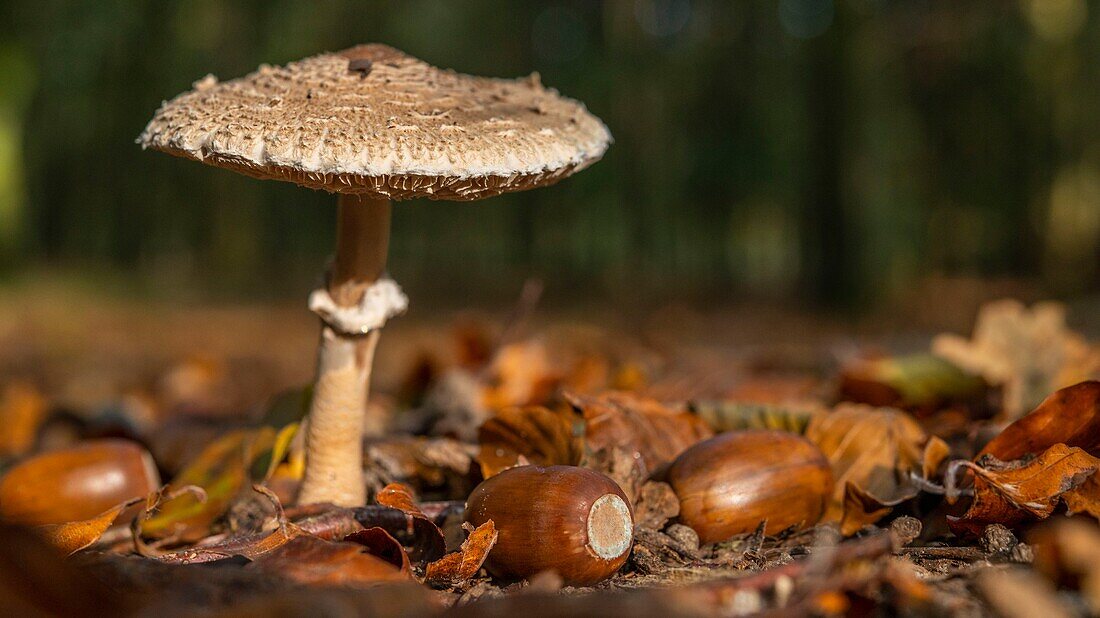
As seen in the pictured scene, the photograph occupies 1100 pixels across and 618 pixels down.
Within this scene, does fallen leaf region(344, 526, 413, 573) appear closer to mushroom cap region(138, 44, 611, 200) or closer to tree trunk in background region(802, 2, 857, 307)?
mushroom cap region(138, 44, 611, 200)

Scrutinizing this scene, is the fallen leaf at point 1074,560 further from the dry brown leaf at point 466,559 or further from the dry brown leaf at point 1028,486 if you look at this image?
the dry brown leaf at point 466,559

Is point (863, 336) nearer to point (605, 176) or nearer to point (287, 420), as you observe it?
point (605, 176)

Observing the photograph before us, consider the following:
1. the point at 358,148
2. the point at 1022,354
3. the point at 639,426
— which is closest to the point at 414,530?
the point at 639,426

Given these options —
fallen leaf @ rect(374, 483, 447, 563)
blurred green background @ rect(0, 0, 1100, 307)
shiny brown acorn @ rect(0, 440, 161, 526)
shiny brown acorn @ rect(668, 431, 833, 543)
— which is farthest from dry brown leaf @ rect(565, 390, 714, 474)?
blurred green background @ rect(0, 0, 1100, 307)

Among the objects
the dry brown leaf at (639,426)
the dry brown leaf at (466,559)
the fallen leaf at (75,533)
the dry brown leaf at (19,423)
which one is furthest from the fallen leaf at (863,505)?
the dry brown leaf at (19,423)

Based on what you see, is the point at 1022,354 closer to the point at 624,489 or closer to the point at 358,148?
the point at 624,489

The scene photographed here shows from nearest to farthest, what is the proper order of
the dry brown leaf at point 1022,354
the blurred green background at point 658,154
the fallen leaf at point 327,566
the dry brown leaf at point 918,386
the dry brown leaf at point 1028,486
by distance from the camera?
the fallen leaf at point 327,566
the dry brown leaf at point 1028,486
the dry brown leaf at point 1022,354
the dry brown leaf at point 918,386
the blurred green background at point 658,154
